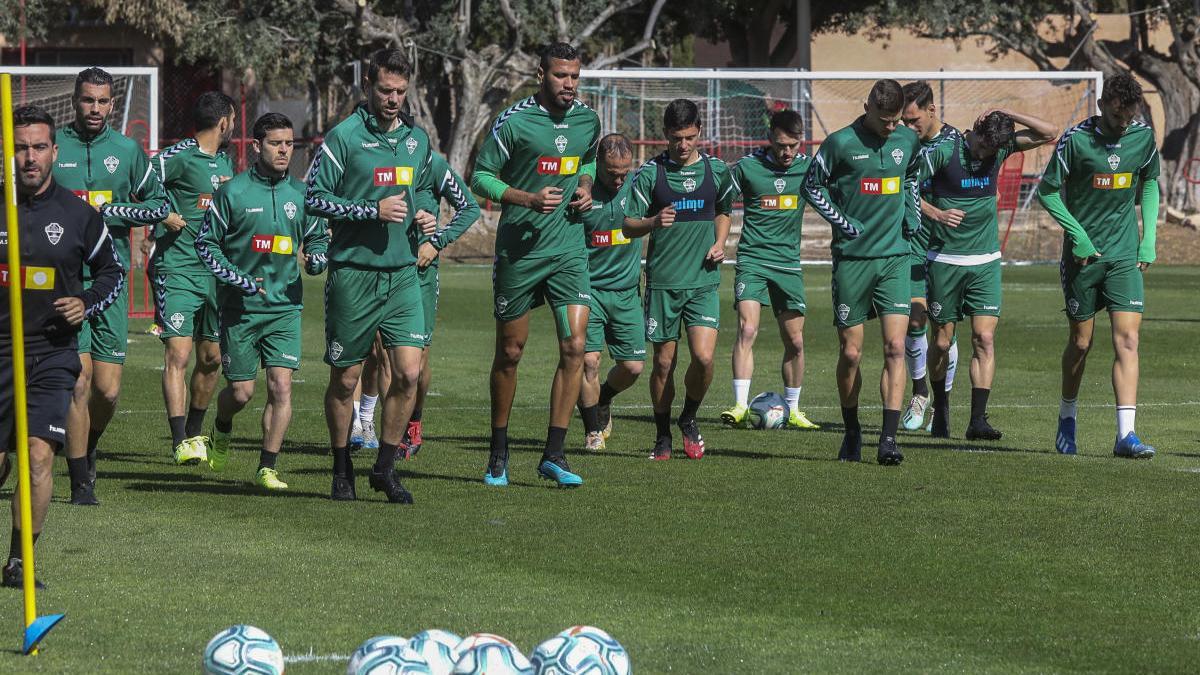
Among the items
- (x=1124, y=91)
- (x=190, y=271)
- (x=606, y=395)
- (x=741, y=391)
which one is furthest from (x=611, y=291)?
(x=1124, y=91)

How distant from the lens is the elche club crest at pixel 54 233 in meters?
7.38

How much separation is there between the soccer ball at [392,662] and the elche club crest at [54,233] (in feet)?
9.33

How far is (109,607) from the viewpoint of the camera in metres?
7.09

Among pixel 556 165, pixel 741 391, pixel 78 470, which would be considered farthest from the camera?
pixel 741 391

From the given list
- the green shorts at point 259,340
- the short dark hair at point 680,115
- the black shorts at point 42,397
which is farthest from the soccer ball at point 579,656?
Answer: the short dark hair at point 680,115

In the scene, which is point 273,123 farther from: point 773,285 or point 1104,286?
point 1104,286

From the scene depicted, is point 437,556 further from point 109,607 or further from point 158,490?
point 158,490

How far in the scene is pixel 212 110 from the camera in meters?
11.8

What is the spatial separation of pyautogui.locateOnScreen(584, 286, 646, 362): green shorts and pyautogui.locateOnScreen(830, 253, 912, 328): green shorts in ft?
5.16

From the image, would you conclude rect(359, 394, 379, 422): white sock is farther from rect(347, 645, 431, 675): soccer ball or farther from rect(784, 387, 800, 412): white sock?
rect(347, 645, 431, 675): soccer ball

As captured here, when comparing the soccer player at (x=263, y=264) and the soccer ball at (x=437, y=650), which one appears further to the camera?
the soccer player at (x=263, y=264)

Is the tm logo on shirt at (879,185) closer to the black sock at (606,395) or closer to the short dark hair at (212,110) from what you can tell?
the black sock at (606,395)

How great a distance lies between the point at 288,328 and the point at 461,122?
29.6 metres

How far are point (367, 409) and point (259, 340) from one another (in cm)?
202
